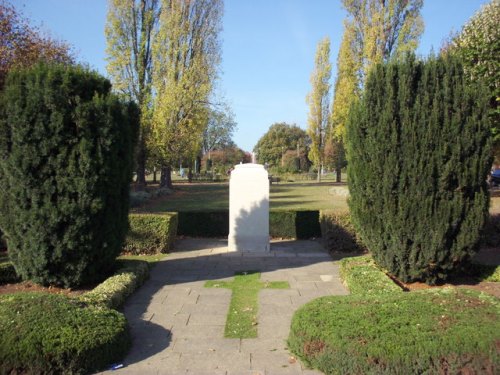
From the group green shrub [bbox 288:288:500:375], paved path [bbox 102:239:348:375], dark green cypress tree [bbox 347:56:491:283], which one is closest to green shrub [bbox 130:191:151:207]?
paved path [bbox 102:239:348:375]

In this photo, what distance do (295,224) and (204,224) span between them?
277 cm

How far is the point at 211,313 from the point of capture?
586 centimetres

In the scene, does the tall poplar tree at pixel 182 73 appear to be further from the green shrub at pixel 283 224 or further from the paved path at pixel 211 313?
the paved path at pixel 211 313

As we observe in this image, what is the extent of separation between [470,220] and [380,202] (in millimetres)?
1316

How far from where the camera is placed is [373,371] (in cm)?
363

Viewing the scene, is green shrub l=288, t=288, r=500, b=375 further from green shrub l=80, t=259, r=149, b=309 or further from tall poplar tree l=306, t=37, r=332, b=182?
tall poplar tree l=306, t=37, r=332, b=182

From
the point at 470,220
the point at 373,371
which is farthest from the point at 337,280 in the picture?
the point at 373,371

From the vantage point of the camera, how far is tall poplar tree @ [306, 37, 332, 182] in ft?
132

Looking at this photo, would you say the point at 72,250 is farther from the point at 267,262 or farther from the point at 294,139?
the point at 294,139

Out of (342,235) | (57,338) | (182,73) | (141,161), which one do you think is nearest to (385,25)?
(182,73)

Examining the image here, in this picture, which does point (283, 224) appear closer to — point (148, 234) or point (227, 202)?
point (148, 234)

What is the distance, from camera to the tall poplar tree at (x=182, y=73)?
2672 centimetres

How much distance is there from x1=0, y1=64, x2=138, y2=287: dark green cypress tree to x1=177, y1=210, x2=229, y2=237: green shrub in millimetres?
6680

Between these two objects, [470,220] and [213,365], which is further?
[470,220]
